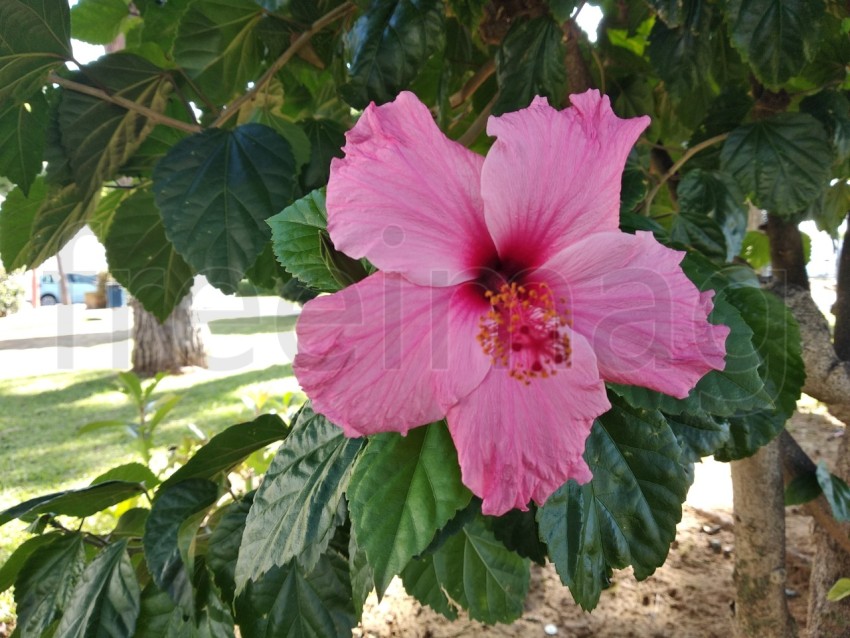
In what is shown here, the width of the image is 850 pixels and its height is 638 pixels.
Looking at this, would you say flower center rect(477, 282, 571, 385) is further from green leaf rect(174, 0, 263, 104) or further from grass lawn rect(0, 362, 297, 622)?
grass lawn rect(0, 362, 297, 622)

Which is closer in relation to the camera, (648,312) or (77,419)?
(648,312)

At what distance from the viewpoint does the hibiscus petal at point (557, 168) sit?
0.53 m

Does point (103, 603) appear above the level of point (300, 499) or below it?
below

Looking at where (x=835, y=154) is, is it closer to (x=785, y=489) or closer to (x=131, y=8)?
(x=785, y=489)

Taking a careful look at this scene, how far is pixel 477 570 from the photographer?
1225 millimetres

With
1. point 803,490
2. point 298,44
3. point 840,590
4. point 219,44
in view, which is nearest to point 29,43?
point 219,44

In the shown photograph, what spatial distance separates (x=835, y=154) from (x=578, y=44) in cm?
50

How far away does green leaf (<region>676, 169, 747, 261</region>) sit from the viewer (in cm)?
116

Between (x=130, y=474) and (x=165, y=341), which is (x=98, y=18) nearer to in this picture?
(x=130, y=474)

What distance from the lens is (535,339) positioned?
0.55 meters

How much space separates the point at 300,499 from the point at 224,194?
1.66 feet

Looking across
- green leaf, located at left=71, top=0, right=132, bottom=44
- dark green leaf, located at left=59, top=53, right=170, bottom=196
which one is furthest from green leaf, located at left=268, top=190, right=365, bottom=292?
green leaf, located at left=71, top=0, right=132, bottom=44

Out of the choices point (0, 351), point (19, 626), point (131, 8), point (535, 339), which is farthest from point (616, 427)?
point (0, 351)

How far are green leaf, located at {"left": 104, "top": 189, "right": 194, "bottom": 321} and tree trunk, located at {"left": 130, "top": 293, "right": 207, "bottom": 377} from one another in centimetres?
554
